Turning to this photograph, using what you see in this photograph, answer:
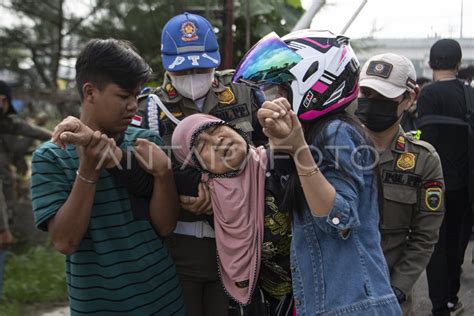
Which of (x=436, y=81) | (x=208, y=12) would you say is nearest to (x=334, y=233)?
(x=436, y=81)

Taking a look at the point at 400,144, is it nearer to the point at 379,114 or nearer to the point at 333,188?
the point at 379,114

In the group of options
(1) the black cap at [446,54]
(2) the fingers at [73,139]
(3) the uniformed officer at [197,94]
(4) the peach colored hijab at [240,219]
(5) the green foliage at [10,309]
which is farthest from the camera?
(5) the green foliage at [10,309]

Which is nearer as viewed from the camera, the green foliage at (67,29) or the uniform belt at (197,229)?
the uniform belt at (197,229)

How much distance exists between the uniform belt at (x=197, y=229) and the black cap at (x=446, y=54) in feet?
9.09

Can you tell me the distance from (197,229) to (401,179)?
94 centimetres

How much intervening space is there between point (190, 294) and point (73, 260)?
61cm

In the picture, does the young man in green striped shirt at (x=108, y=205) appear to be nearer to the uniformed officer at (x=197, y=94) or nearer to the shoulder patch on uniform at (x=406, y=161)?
the uniformed officer at (x=197, y=94)

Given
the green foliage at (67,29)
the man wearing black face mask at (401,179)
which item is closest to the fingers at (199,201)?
the man wearing black face mask at (401,179)

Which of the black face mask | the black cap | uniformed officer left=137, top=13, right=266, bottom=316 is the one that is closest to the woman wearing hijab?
uniformed officer left=137, top=13, right=266, bottom=316

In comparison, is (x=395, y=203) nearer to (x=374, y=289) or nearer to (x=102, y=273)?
(x=374, y=289)

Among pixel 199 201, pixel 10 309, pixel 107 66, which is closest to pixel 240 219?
pixel 199 201

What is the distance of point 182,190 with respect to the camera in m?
2.49

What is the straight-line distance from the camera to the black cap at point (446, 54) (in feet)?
15.3

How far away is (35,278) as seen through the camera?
223 inches
